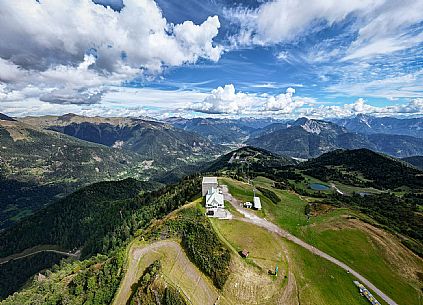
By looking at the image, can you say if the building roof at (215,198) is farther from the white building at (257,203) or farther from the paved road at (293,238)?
the white building at (257,203)

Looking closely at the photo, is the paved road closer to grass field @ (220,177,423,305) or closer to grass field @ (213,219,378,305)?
grass field @ (220,177,423,305)

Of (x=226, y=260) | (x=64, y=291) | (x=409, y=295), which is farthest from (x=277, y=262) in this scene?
(x=64, y=291)

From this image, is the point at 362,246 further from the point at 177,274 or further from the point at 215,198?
the point at 177,274

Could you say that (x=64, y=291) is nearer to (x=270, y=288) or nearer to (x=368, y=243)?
(x=270, y=288)

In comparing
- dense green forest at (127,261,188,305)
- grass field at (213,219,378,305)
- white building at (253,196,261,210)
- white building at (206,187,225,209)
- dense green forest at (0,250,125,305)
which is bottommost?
dense green forest at (0,250,125,305)

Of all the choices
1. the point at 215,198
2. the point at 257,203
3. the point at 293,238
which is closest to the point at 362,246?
the point at 293,238

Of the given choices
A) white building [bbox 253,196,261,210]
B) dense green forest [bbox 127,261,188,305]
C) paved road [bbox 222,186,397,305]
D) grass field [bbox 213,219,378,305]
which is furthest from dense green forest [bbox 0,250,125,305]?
white building [bbox 253,196,261,210]
